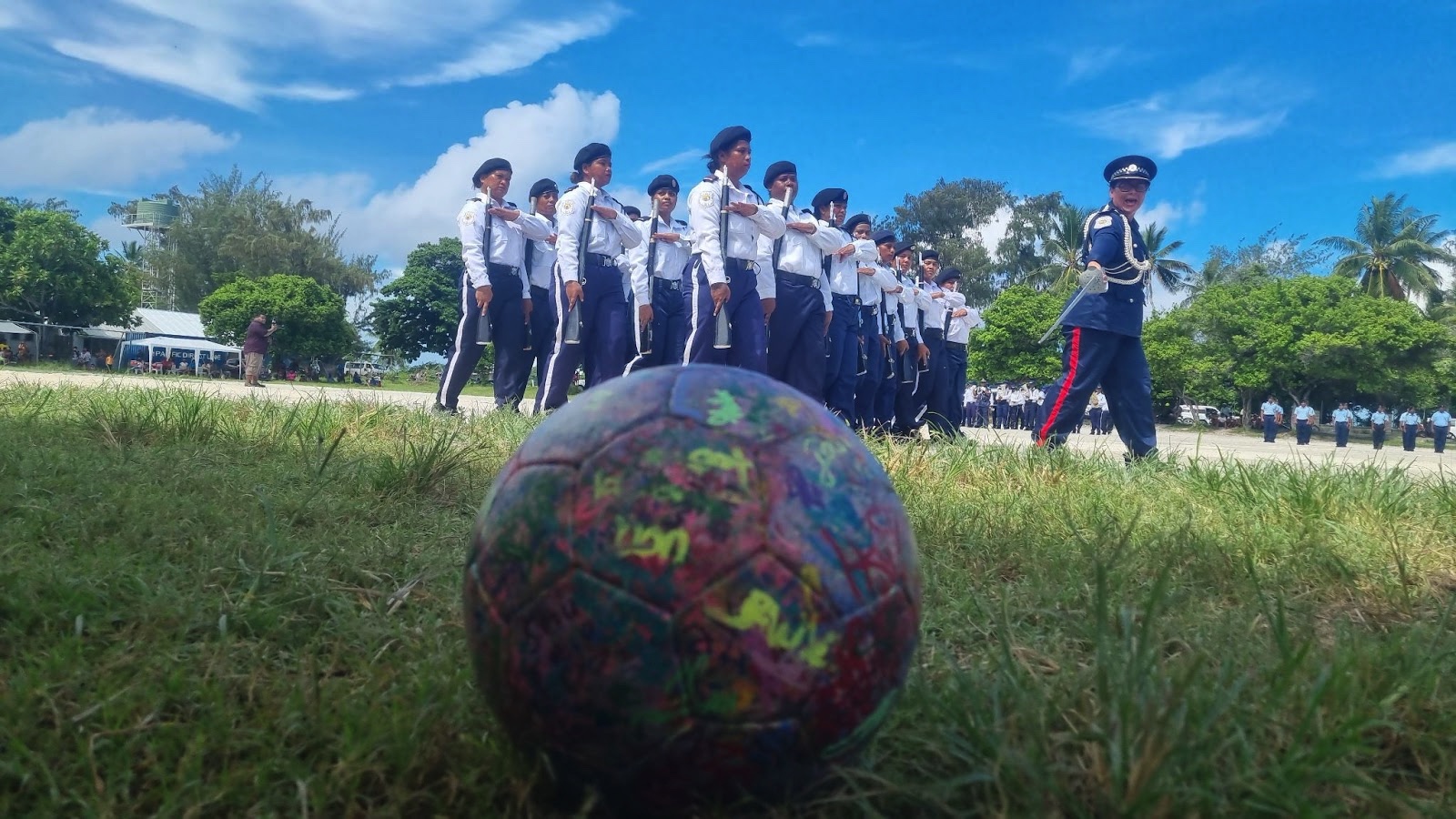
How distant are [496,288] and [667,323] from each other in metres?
1.70

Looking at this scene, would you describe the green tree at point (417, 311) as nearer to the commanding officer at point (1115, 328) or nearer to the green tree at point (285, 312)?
the green tree at point (285, 312)

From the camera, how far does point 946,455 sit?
515 cm

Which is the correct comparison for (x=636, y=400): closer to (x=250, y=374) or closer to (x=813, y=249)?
(x=813, y=249)

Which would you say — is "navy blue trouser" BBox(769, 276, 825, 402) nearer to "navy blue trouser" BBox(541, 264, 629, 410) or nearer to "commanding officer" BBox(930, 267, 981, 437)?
"navy blue trouser" BBox(541, 264, 629, 410)

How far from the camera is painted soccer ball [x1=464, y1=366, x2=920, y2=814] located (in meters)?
1.32

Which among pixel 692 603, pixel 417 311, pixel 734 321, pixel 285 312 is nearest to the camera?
pixel 692 603

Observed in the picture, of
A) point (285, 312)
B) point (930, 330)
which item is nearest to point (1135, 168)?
point (930, 330)

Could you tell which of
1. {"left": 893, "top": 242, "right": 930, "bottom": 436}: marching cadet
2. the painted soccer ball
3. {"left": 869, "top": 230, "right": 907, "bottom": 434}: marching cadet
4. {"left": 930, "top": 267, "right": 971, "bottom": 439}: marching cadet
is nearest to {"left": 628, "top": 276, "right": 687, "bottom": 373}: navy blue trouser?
{"left": 869, "top": 230, "right": 907, "bottom": 434}: marching cadet

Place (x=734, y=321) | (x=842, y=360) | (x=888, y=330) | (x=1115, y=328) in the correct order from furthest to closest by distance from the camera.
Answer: (x=888, y=330) → (x=842, y=360) → (x=734, y=321) → (x=1115, y=328)

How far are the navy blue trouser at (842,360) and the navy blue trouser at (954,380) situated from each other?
2835 mm

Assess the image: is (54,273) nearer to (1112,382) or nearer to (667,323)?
(667,323)

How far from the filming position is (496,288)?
8664 millimetres

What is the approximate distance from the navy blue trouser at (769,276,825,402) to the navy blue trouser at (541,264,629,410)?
4.64ft

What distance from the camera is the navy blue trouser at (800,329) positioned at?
799 cm
